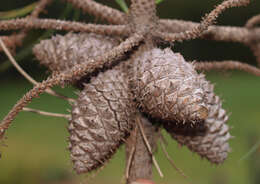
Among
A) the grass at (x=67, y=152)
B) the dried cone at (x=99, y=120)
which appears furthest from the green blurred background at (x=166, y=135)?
the dried cone at (x=99, y=120)

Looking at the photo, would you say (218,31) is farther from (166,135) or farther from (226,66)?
(166,135)

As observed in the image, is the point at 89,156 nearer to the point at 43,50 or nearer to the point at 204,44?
the point at 43,50

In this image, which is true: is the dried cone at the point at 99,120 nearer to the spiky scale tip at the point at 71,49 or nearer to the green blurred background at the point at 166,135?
the spiky scale tip at the point at 71,49

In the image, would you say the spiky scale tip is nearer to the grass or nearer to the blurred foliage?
the blurred foliage

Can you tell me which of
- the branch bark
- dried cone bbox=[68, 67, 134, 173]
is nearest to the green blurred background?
the branch bark

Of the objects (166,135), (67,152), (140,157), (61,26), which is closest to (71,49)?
(61,26)

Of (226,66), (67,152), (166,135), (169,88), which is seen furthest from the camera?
(67,152)
